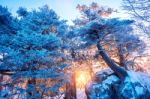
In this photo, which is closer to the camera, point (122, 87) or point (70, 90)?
point (122, 87)

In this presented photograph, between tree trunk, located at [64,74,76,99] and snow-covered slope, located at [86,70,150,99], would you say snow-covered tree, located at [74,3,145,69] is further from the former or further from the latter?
tree trunk, located at [64,74,76,99]

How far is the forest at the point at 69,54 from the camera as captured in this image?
1216cm

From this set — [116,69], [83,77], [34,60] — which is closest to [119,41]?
[116,69]

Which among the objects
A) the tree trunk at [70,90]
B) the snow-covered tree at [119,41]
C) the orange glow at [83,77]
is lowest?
the tree trunk at [70,90]

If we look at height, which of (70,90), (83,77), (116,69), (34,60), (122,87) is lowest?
(70,90)

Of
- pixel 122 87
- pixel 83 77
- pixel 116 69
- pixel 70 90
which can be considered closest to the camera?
pixel 122 87

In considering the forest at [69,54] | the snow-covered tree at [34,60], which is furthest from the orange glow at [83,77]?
the snow-covered tree at [34,60]

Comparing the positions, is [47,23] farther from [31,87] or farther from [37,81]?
[31,87]

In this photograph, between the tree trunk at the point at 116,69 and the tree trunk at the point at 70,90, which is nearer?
the tree trunk at the point at 116,69

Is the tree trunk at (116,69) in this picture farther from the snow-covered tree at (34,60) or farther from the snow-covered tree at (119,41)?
the snow-covered tree at (34,60)

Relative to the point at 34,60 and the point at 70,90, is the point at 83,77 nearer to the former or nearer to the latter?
the point at 70,90

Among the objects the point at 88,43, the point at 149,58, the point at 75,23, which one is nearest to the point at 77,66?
the point at 88,43

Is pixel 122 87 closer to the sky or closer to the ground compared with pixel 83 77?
closer to the ground

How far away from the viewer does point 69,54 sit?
671 inches
